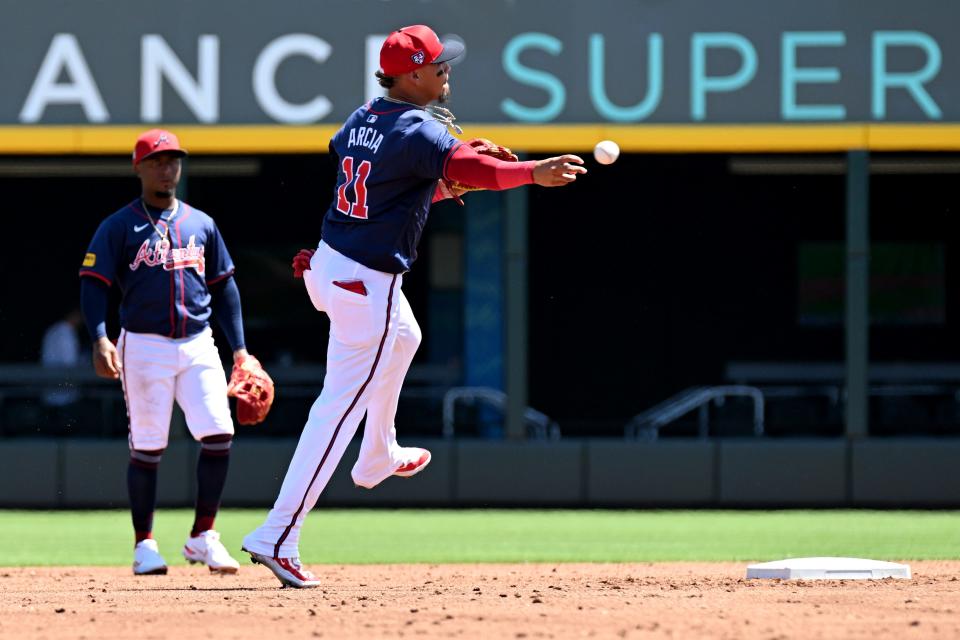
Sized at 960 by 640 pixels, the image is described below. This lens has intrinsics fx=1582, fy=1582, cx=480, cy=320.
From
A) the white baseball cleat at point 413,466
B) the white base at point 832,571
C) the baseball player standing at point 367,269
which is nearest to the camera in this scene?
the baseball player standing at point 367,269

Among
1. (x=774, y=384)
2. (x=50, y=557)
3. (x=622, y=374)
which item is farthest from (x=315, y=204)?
(x=50, y=557)

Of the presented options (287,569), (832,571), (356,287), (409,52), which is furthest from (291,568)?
(832,571)

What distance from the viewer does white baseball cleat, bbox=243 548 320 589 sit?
5516 millimetres

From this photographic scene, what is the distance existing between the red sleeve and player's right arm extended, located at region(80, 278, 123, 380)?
1933mm

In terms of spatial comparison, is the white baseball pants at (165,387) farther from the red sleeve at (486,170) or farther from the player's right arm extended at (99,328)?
the red sleeve at (486,170)

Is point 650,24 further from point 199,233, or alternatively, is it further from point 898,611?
point 898,611

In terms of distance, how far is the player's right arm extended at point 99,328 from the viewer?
251 inches

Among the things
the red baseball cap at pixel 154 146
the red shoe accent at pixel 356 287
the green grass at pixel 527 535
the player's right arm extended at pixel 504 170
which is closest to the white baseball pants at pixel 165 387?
the red baseball cap at pixel 154 146

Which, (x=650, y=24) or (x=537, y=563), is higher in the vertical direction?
(x=650, y=24)

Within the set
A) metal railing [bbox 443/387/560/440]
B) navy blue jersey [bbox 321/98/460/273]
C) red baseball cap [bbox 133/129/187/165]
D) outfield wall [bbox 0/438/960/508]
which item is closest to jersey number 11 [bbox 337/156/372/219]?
navy blue jersey [bbox 321/98/460/273]

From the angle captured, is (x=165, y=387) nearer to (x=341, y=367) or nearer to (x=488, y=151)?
(x=341, y=367)

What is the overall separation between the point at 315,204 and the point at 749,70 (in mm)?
5555

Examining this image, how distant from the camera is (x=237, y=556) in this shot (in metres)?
7.73

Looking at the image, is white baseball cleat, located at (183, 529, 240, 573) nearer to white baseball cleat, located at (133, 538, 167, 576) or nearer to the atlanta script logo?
white baseball cleat, located at (133, 538, 167, 576)
